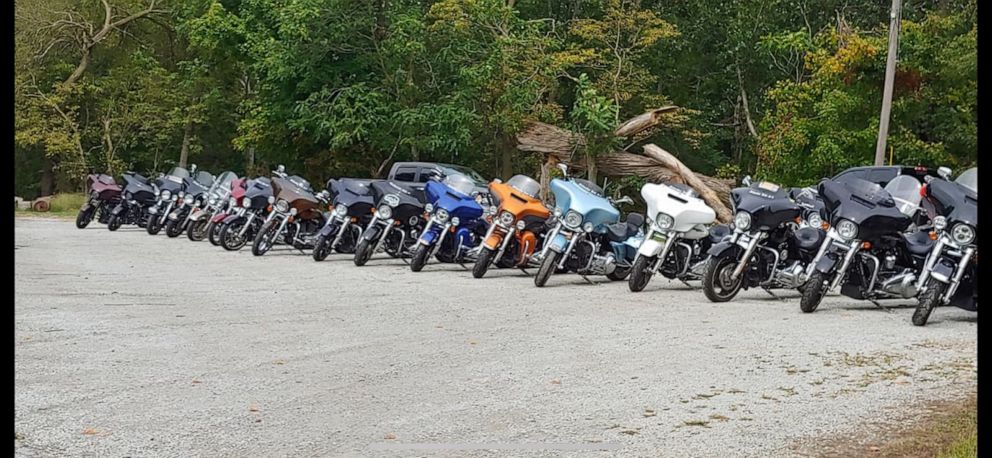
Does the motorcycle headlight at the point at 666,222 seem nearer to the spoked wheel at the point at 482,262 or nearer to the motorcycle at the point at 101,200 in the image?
the spoked wheel at the point at 482,262

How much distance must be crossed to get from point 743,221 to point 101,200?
61.6 feet

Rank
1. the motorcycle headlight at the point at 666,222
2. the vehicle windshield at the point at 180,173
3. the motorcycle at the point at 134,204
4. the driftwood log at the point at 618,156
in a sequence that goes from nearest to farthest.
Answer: the motorcycle headlight at the point at 666,222 → the vehicle windshield at the point at 180,173 → the motorcycle at the point at 134,204 → the driftwood log at the point at 618,156

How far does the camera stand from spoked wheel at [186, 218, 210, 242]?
21.8m

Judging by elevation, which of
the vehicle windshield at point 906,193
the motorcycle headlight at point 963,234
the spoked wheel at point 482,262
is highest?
the vehicle windshield at point 906,193

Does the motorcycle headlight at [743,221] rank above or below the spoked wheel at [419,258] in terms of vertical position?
above

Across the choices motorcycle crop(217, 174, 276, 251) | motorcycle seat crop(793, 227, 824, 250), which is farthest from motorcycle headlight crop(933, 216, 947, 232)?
motorcycle crop(217, 174, 276, 251)

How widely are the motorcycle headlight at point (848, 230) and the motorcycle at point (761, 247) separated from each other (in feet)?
3.55

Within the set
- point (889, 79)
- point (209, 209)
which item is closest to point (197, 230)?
point (209, 209)

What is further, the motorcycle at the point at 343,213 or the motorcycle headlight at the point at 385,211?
the motorcycle at the point at 343,213

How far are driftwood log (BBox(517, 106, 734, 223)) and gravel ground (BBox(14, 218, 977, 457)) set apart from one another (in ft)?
46.0

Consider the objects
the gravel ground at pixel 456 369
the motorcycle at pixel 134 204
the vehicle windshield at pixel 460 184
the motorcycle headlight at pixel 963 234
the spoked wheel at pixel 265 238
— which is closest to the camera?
the gravel ground at pixel 456 369

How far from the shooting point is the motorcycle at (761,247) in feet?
38.8

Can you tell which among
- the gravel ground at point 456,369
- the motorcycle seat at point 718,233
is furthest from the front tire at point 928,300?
the motorcycle seat at point 718,233

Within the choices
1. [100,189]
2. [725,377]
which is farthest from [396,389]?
[100,189]
